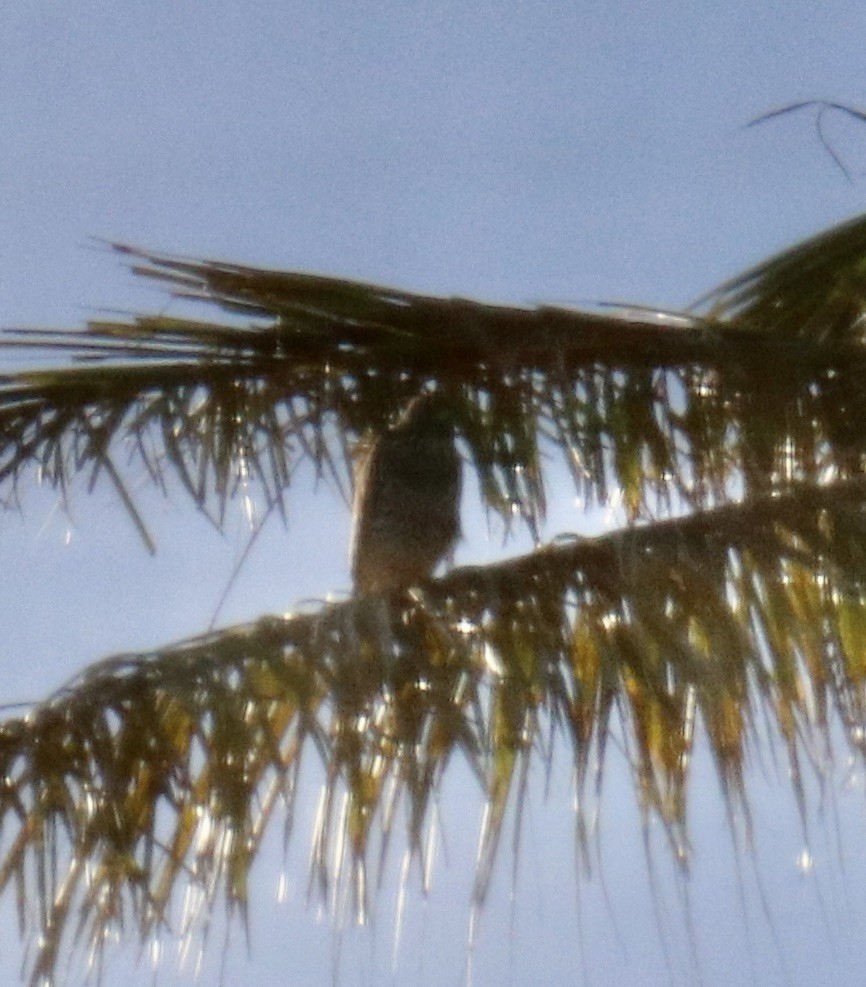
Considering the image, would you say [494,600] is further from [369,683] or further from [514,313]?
[514,313]

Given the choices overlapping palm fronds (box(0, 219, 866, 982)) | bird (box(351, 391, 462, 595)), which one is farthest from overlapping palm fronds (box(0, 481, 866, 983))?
bird (box(351, 391, 462, 595))

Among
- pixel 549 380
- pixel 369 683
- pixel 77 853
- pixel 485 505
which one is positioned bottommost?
pixel 77 853

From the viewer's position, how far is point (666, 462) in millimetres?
3828

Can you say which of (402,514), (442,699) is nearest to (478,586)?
(442,699)

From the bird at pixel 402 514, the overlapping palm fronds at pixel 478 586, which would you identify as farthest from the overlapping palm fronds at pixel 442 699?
the bird at pixel 402 514

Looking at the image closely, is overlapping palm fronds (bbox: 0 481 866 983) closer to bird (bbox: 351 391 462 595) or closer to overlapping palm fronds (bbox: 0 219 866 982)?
overlapping palm fronds (bbox: 0 219 866 982)

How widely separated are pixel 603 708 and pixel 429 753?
34 cm

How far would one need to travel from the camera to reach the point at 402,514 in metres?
5.32

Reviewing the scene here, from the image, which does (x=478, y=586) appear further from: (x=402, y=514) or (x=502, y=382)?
(x=402, y=514)

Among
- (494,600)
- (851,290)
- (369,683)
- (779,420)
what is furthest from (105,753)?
(851,290)

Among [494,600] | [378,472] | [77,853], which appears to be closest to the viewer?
[77,853]

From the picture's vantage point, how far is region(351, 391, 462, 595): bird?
4961 mm

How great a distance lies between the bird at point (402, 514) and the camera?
16.3ft

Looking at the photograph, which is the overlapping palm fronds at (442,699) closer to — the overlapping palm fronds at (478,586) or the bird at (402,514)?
the overlapping palm fronds at (478,586)
